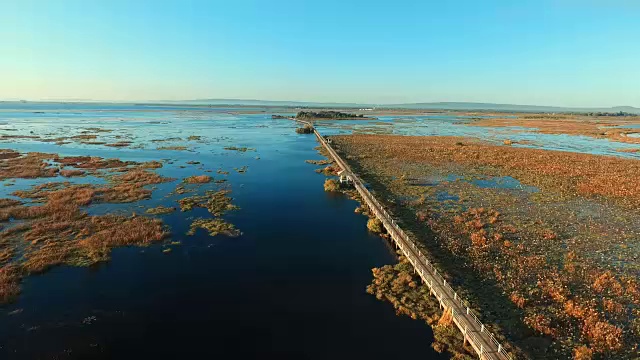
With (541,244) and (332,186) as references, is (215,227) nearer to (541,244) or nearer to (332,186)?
(332,186)

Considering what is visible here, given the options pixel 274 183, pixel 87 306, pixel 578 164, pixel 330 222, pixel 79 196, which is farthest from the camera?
pixel 578 164

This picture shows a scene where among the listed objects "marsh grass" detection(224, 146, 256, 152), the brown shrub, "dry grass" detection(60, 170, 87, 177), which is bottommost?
the brown shrub

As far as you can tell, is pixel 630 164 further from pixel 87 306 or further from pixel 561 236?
pixel 87 306

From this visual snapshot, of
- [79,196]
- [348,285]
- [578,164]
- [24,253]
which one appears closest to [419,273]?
[348,285]

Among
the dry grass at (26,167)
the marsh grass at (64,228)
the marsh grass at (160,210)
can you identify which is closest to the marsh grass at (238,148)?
the marsh grass at (64,228)

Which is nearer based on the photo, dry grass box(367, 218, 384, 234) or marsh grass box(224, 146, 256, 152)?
dry grass box(367, 218, 384, 234)

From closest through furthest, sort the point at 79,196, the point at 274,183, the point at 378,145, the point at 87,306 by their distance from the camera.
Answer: the point at 87,306 < the point at 79,196 < the point at 274,183 < the point at 378,145

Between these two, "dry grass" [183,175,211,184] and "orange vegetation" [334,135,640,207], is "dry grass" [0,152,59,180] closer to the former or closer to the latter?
"dry grass" [183,175,211,184]

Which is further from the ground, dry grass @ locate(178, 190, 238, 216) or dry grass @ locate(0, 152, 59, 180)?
dry grass @ locate(0, 152, 59, 180)

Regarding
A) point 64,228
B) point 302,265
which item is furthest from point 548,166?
point 64,228

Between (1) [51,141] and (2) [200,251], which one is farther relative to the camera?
(1) [51,141]

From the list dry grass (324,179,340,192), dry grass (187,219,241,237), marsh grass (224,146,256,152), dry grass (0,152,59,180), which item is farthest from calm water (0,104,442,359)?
→ marsh grass (224,146,256,152)
